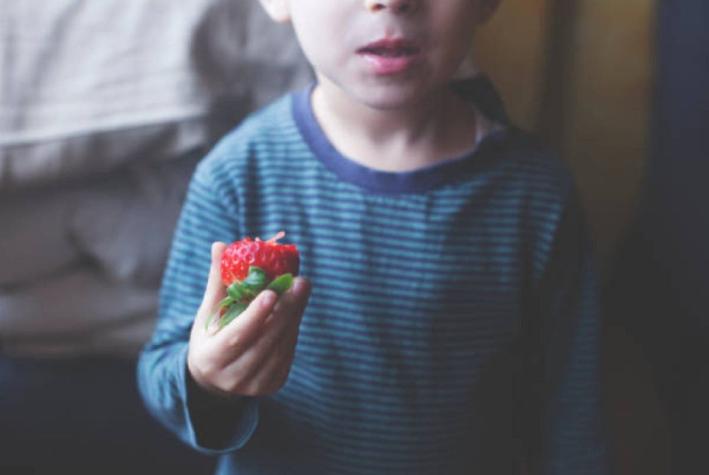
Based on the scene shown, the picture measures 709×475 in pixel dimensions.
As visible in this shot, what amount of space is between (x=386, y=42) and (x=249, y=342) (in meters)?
0.22

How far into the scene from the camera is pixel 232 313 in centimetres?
57

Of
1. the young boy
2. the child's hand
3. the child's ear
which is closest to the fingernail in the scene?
the child's hand

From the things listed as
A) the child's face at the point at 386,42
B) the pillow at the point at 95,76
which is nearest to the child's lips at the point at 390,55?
the child's face at the point at 386,42

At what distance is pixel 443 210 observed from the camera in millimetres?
701

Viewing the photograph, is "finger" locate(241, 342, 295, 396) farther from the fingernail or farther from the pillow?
the pillow

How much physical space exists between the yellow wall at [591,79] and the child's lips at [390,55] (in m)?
0.30

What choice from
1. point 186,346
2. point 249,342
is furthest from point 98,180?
point 249,342

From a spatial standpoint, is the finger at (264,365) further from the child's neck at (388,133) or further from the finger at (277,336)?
the child's neck at (388,133)

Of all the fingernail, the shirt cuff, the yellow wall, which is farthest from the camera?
the yellow wall

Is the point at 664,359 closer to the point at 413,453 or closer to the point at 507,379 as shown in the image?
the point at 507,379

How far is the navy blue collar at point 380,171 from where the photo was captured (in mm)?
697

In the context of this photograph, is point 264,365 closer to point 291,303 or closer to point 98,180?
point 291,303

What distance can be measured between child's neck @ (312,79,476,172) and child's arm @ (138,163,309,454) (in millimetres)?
109

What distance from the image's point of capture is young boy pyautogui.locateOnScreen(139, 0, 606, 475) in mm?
701
